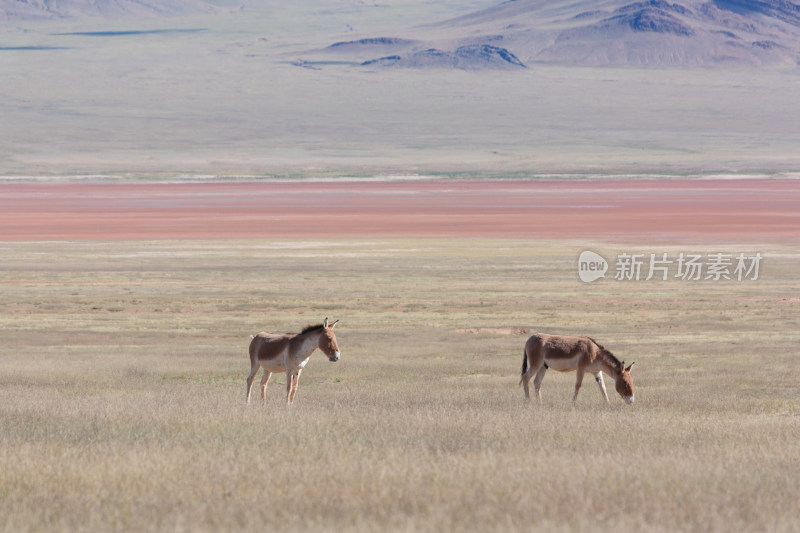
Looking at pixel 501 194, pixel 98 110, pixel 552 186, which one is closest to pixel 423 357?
pixel 501 194

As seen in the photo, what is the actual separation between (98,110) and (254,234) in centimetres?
14057

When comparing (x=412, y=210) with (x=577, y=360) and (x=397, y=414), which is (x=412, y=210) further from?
(x=397, y=414)

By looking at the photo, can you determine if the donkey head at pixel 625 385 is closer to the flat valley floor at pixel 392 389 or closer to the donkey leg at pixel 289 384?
the flat valley floor at pixel 392 389

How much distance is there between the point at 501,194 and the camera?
318 ft

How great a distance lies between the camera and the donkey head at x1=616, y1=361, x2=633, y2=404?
15.0 m

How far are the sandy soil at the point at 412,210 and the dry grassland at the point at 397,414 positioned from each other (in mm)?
23147

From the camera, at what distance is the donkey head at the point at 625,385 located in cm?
1504

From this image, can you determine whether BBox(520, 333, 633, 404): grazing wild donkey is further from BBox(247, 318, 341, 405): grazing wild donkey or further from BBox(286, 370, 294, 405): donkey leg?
BBox(286, 370, 294, 405): donkey leg

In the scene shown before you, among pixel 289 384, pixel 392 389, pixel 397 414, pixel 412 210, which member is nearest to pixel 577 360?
pixel 397 414

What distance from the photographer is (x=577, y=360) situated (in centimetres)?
1530

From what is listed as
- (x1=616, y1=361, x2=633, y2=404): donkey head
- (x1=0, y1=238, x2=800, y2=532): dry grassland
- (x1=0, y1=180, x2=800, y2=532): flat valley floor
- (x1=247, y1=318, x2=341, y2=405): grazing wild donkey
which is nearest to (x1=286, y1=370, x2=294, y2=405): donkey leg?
(x1=247, y1=318, x2=341, y2=405): grazing wild donkey

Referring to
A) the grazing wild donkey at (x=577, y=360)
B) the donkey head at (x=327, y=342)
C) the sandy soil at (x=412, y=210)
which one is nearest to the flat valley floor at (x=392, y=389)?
the grazing wild donkey at (x=577, y=360)

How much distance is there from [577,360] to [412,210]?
6299cm

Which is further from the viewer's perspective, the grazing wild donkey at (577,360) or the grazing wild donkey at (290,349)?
the grazing wild donkey at (577,360)
